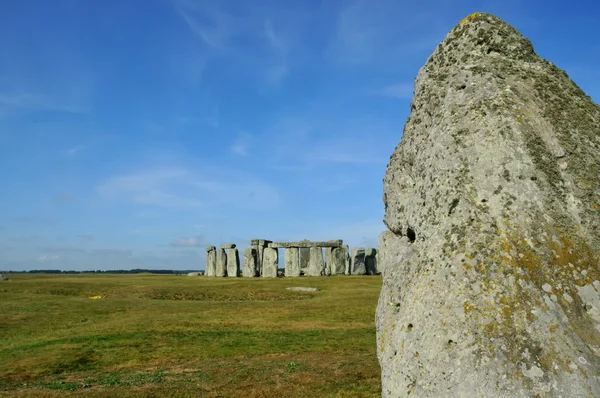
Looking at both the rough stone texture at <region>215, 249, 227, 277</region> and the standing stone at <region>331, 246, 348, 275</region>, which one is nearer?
the standing stone at <region>331, 246, 348, 275</region>

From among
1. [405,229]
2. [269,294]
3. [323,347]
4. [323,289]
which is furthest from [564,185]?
[323,289]

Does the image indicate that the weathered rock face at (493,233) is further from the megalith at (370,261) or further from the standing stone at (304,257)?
the standing stone at (304,257)

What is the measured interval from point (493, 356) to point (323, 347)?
14.7m

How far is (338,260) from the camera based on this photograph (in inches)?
2219

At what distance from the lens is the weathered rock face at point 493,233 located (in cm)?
491

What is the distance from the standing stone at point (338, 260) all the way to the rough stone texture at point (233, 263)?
37.6 ft

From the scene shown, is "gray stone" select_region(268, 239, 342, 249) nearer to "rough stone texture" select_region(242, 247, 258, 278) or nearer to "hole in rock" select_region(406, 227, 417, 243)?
"rough stone texture" select_region(242, 247, 258, 278)

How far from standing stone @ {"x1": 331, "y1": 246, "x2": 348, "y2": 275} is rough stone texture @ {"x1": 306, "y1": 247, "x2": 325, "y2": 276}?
1.25 meters

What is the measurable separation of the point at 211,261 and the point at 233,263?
456 centimetres

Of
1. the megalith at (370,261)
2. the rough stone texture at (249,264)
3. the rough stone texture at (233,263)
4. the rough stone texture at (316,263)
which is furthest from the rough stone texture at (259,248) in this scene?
the megalith at (370,261)

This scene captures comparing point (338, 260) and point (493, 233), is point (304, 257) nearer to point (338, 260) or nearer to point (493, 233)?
point (338, 260)

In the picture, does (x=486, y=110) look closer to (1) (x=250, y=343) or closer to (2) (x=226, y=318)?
(1) (x=250, y=343)

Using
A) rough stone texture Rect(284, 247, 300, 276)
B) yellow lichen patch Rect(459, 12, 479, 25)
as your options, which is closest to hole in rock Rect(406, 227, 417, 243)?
yellow lichen patch Rect(459, 12, 479, 25)

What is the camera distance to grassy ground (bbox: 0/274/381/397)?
43.7ft
